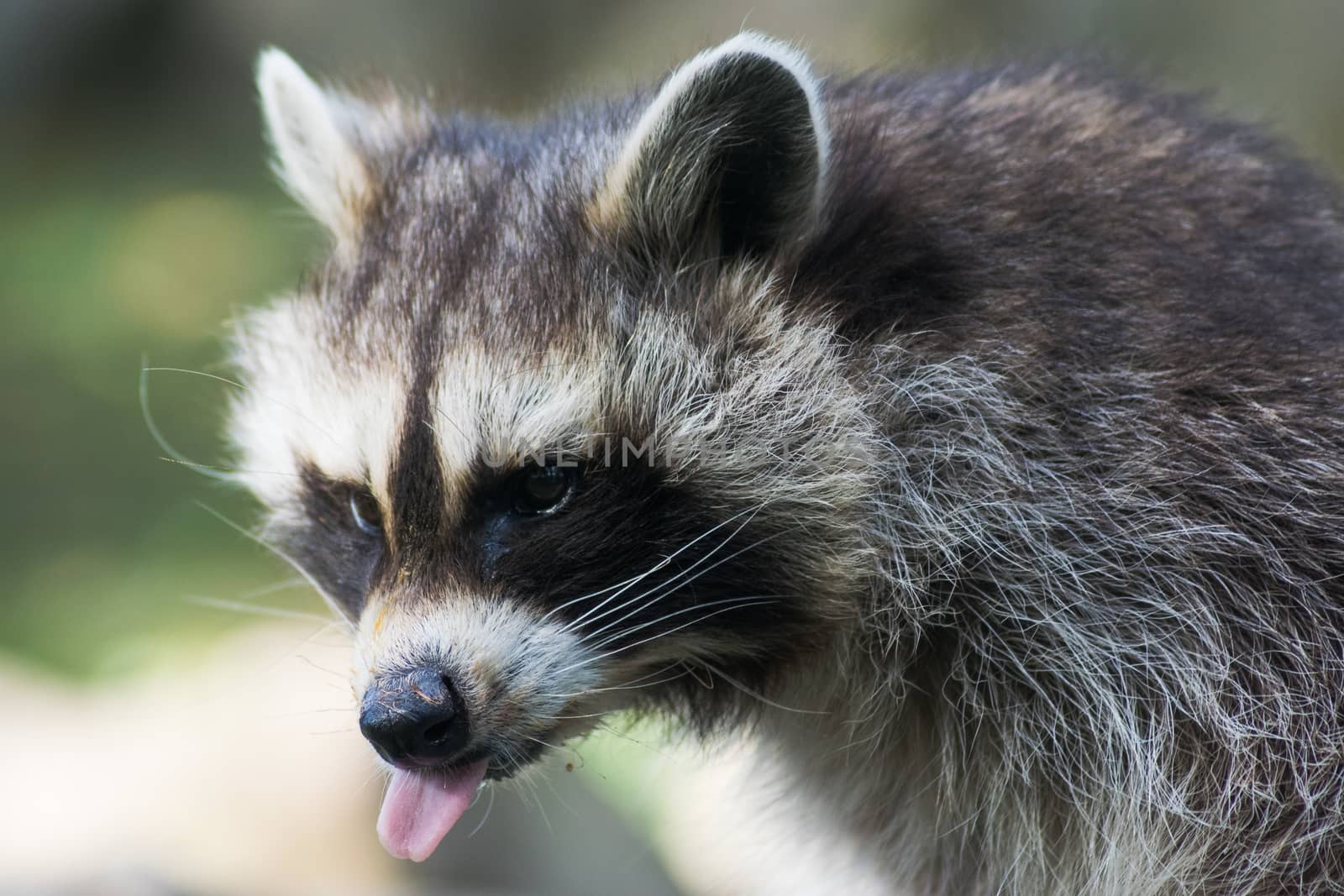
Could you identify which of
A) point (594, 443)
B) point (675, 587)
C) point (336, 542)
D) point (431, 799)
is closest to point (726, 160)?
point (594, 443)

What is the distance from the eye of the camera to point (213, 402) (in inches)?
176

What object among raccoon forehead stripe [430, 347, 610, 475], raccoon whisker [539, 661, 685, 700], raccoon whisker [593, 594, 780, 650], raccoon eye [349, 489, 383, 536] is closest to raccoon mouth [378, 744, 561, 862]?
raccoon whisker [539, 661, 685, 700]

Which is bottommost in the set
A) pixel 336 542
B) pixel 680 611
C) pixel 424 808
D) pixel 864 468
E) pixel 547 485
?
pixel 424 808

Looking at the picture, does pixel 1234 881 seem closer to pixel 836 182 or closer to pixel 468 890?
pixel 836 182

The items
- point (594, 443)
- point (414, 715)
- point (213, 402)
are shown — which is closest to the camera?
point (414, 715)

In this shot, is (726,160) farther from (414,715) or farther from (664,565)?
(414,715)

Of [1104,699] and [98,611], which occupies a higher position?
[1104,699]

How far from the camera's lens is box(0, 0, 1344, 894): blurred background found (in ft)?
19.2

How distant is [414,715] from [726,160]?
1.33 metres

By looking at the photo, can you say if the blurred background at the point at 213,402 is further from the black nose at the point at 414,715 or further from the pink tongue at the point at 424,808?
the black nose at the point at 414,715

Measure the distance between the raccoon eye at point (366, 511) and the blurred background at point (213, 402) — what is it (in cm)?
75

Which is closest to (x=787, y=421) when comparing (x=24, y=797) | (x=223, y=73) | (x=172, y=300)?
(x=24, y=797)

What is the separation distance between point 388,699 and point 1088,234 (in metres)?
1.87

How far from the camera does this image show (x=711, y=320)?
3.00 m
